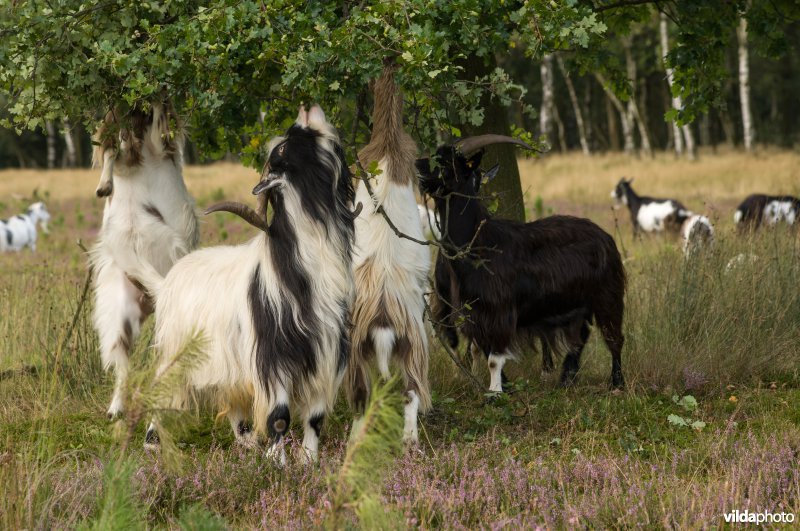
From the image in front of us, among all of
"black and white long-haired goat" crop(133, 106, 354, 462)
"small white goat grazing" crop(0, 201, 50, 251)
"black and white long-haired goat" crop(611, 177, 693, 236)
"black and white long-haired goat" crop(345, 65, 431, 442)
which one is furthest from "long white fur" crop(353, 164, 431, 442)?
"small white goat grazing" crop(0, 201, 50, 251)

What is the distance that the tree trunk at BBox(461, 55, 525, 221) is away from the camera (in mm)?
8344

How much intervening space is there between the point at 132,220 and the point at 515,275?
2682 mm

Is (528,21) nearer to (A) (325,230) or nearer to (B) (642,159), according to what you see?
(A) (325,230)

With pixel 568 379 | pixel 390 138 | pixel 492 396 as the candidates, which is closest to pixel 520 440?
pixel 492 396

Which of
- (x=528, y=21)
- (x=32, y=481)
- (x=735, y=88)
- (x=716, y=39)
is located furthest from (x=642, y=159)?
(x=32, y=481)

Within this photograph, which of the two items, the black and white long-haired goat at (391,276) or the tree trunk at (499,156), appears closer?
the black and white long-haired goat at (391,276)

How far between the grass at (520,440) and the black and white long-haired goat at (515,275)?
0.36 m

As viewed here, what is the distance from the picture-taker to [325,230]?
195 inches

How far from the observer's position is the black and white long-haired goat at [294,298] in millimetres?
4902

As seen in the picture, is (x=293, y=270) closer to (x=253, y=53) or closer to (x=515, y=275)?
Answer: (x=253, y=53)

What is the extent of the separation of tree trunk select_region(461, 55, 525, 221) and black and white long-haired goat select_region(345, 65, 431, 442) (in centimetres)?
275

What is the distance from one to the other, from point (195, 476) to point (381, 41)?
107 inches

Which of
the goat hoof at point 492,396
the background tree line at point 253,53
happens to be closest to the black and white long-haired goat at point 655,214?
the background tree line at point 253,53

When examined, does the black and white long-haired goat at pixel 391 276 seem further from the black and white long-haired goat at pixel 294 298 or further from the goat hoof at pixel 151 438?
the goat hoof at pixel 151 438
